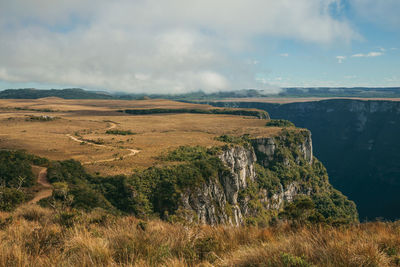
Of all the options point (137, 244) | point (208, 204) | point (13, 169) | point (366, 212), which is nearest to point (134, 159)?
point (208, 204)

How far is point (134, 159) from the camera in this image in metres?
58.9

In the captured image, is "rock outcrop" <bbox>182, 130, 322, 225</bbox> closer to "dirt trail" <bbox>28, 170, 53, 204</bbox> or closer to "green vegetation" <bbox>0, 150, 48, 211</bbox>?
"green vegetation" <bbox>0, 150, 48, 211</bbox>

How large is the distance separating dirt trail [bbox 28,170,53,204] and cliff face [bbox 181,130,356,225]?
16.8m

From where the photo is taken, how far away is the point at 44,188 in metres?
31.2

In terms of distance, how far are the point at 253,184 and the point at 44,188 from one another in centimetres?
7419

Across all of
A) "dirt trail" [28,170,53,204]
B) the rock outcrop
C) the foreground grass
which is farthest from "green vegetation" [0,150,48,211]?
the rock outcrop

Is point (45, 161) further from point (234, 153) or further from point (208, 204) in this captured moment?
point (234, 153)

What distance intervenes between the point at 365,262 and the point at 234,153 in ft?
246

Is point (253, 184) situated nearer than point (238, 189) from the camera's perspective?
No

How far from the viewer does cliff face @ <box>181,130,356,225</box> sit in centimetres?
5422

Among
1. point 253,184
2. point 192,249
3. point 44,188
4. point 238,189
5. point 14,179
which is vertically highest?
point 192,249

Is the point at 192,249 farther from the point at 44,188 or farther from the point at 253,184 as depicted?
the point at 253,184

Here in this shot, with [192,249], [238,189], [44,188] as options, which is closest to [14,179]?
[44,188]

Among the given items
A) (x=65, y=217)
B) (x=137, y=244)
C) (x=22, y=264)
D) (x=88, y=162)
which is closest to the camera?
(x=22, y=264)
